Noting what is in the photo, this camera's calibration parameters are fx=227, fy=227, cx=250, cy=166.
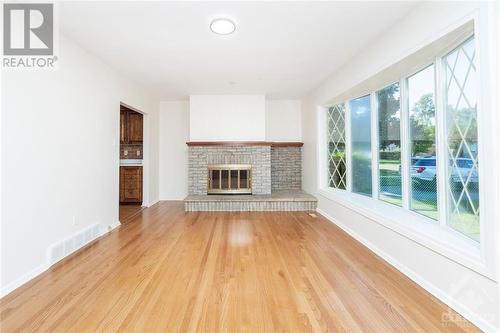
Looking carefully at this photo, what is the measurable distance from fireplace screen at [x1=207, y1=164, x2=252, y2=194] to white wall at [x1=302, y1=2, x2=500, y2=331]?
2.07 meters

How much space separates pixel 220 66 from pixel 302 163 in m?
3.02

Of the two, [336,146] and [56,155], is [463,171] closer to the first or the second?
[336,146]

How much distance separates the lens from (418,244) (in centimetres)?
189

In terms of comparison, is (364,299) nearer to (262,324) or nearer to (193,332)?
(262,324)

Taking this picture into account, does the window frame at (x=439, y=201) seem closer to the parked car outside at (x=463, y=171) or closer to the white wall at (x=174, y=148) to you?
Result: the parked car outside at (x=463, y=171)

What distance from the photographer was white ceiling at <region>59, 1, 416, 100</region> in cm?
198

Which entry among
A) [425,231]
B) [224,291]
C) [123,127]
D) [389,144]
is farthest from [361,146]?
[123,127]

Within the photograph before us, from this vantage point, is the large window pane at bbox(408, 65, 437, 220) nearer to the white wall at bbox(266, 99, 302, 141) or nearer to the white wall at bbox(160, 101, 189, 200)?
the white wall at bbox(266, 99, 302, 141)

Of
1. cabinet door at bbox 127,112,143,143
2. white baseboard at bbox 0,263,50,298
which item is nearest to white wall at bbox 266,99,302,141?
cabinet door at bbox 127,112,143,143

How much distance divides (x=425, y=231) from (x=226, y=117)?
388 cm

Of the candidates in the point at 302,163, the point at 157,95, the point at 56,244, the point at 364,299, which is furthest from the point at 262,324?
the point at 157,95

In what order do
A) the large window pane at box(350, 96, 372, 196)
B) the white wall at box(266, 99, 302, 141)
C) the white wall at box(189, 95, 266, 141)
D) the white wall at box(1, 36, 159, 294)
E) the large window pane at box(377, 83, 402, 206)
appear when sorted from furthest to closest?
the white wall at box(266, 99, 302, 141), the white wall at box(189, 95, 266, 141), the large window pane at box(350, 96, 372, 196), the large window pane at box(377, 83, 402, 206), the white wall at box(1, 36, 159, 294)

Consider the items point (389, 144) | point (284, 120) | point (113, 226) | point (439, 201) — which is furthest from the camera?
point (284, 120)

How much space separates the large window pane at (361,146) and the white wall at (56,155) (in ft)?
12.0
